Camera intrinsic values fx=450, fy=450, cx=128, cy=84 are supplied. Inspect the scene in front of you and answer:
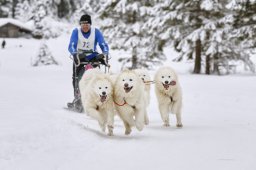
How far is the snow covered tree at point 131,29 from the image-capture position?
2380 centimetres

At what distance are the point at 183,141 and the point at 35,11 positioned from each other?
206ft

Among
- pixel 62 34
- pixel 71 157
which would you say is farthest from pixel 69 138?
pixel 62 34

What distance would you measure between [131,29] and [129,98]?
706 inches

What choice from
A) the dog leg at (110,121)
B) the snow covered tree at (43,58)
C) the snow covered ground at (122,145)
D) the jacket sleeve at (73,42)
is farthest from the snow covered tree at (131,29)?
the dog leg at (110,121)

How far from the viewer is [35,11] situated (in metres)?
66.2

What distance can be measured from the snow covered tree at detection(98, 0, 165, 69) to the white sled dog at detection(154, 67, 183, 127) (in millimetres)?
15341

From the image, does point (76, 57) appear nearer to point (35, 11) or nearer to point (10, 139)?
point (10, 139)

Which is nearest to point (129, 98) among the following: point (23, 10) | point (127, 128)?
point (127, 128)

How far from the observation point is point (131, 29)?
80.0 ft

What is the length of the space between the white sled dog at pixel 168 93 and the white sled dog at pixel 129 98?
0.93m

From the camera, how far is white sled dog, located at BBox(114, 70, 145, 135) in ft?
21.9

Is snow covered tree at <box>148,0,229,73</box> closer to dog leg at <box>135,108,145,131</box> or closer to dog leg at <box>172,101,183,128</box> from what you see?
dog leg at <box>172,101,183,128</box>

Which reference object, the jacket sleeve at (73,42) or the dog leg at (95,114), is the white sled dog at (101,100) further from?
the jacket sleeve at (73,42)

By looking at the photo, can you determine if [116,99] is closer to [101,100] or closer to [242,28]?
[101,100]
